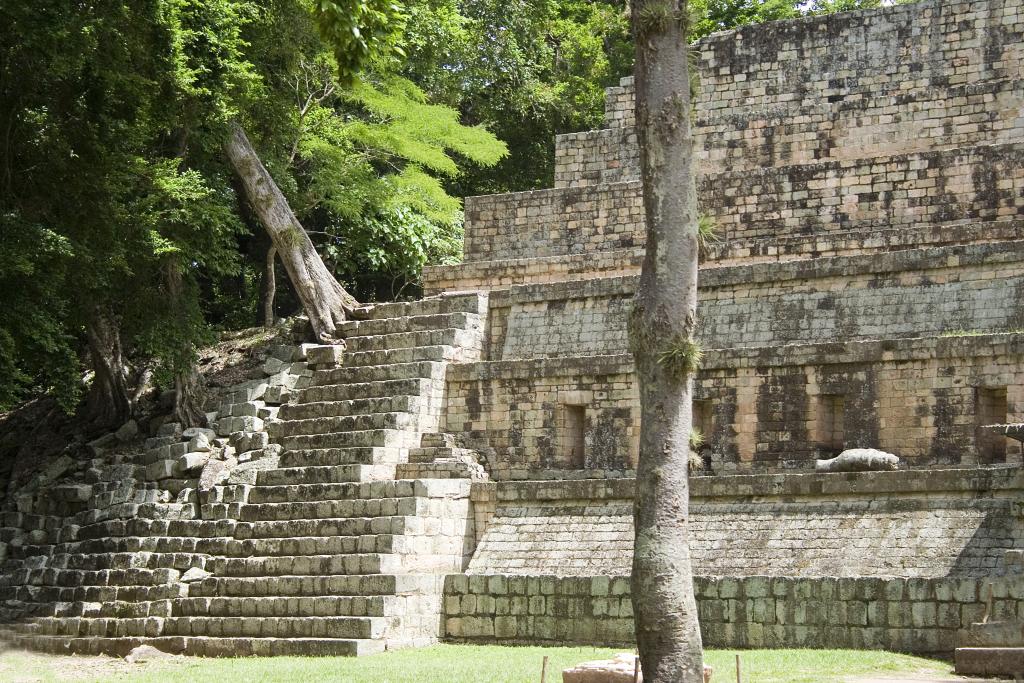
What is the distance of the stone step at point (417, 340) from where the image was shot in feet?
58.5

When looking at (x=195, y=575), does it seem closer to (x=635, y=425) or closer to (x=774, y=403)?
(x=635, y=425)

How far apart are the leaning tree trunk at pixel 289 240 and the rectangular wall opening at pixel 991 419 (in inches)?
351

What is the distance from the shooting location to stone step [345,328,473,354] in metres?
17.8

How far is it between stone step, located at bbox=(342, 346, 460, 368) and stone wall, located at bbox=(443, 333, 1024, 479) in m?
0.33

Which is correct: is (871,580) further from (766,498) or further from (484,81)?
(484,81)

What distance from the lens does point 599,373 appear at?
16422 millimetres

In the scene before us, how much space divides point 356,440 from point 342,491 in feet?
3.05

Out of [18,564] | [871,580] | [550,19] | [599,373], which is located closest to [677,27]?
[871,580]

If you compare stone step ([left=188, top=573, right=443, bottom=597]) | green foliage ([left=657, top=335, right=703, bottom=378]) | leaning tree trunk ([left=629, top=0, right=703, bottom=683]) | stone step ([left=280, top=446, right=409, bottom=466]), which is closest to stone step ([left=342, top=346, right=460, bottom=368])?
stone step ([left=280, top=446, right=409, bottom=466])

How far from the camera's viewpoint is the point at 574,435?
16.7 meters

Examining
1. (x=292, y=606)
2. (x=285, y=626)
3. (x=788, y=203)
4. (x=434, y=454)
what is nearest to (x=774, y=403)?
(x=788, y=203)

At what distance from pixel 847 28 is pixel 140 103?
9355mm

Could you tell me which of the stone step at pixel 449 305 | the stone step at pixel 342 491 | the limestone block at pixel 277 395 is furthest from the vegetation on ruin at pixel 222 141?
the stone step at pixel 342 491

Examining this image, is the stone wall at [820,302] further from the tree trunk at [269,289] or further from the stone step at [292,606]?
the tree trunk at [269,289]
